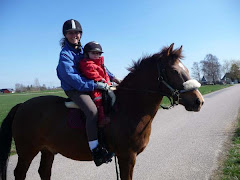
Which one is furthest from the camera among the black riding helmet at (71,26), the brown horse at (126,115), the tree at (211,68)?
the tree at (211,68)

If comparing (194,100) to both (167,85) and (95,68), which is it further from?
(95,68)

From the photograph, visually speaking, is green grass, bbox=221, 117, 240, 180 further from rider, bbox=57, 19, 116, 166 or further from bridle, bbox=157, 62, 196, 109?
rider, bbox=57, 19, 116, 166

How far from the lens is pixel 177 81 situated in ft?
9.80

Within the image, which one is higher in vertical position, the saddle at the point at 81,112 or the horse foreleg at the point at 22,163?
the saddle at the point at 81,112

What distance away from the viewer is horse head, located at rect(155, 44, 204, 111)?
2903mm

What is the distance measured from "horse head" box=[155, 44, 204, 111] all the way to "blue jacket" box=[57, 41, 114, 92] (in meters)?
1.09

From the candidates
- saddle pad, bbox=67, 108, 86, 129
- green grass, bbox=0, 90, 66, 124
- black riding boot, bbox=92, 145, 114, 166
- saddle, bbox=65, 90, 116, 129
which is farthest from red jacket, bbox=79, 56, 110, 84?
green grass, bbox=0, 90, 66, 124

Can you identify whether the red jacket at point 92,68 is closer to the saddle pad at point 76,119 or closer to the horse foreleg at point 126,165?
the saddle pad at point 76,119

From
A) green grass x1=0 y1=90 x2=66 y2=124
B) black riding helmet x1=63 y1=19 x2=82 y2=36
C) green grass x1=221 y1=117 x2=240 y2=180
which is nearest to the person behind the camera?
black riding helmet x1=63 y1=19 x2=82 y2=36

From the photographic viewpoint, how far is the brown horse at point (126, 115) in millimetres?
3025

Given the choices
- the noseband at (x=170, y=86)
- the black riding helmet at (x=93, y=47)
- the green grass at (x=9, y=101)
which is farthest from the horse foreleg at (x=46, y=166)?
the green grass at (x=9, y=101)

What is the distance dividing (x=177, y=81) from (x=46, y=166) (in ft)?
10.00

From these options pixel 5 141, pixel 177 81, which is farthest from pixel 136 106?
pixel 5 141

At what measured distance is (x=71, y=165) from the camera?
5.33 metres
